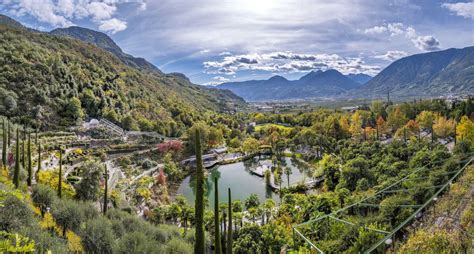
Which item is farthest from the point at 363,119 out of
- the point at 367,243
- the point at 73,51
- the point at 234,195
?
the point at 73,51

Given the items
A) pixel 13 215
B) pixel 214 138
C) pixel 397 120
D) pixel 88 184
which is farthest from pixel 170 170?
pixel 397 120

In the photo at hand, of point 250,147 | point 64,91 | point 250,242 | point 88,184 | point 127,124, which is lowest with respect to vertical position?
point 250,242

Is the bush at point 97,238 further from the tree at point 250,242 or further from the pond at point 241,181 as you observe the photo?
the pond at point 241,181

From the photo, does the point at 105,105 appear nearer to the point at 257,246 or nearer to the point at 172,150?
the point at 172,150

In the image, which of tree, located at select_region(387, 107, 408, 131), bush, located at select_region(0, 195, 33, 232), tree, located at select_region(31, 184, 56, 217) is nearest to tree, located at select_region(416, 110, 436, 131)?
tree, located at select_region(387, 107, 408, 131)

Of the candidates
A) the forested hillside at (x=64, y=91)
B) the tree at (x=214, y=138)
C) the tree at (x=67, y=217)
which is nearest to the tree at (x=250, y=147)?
the tree at (x=214, y=138)

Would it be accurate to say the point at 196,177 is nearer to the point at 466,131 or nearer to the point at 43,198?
the point at 43,198
